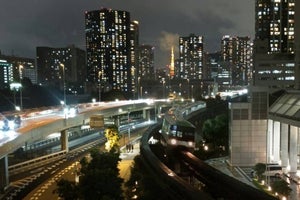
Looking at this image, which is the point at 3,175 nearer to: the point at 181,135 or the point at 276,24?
the point at 181,135

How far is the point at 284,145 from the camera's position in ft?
138

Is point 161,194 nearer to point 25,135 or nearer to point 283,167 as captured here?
point 25,135

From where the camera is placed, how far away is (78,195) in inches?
1043

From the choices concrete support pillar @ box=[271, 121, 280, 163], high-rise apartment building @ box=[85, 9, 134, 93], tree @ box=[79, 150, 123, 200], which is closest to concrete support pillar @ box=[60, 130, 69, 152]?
tree @ box=[79, 150, 123, 200]

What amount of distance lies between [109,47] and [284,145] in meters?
153

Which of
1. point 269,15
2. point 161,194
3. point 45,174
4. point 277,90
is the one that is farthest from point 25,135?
point 269,15

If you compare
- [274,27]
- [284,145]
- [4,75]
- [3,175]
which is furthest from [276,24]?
[3,175]

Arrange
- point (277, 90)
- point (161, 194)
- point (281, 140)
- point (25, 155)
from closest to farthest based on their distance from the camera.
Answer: point (161, 194) < point (281, 140) < point (277, 90) < point (25, 155)

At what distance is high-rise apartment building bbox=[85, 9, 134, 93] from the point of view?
18012cm

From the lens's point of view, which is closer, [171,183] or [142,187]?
[171,183]

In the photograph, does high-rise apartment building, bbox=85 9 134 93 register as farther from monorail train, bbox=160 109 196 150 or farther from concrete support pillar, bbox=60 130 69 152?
monorail train, bbox=160 109 196 150

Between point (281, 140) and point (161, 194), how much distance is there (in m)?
18.3

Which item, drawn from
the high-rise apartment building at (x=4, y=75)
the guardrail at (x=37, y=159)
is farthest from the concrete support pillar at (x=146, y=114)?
the guardrail at (x=37, y=159)

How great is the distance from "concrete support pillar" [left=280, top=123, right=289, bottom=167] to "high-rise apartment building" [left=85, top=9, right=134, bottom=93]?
13482cm
